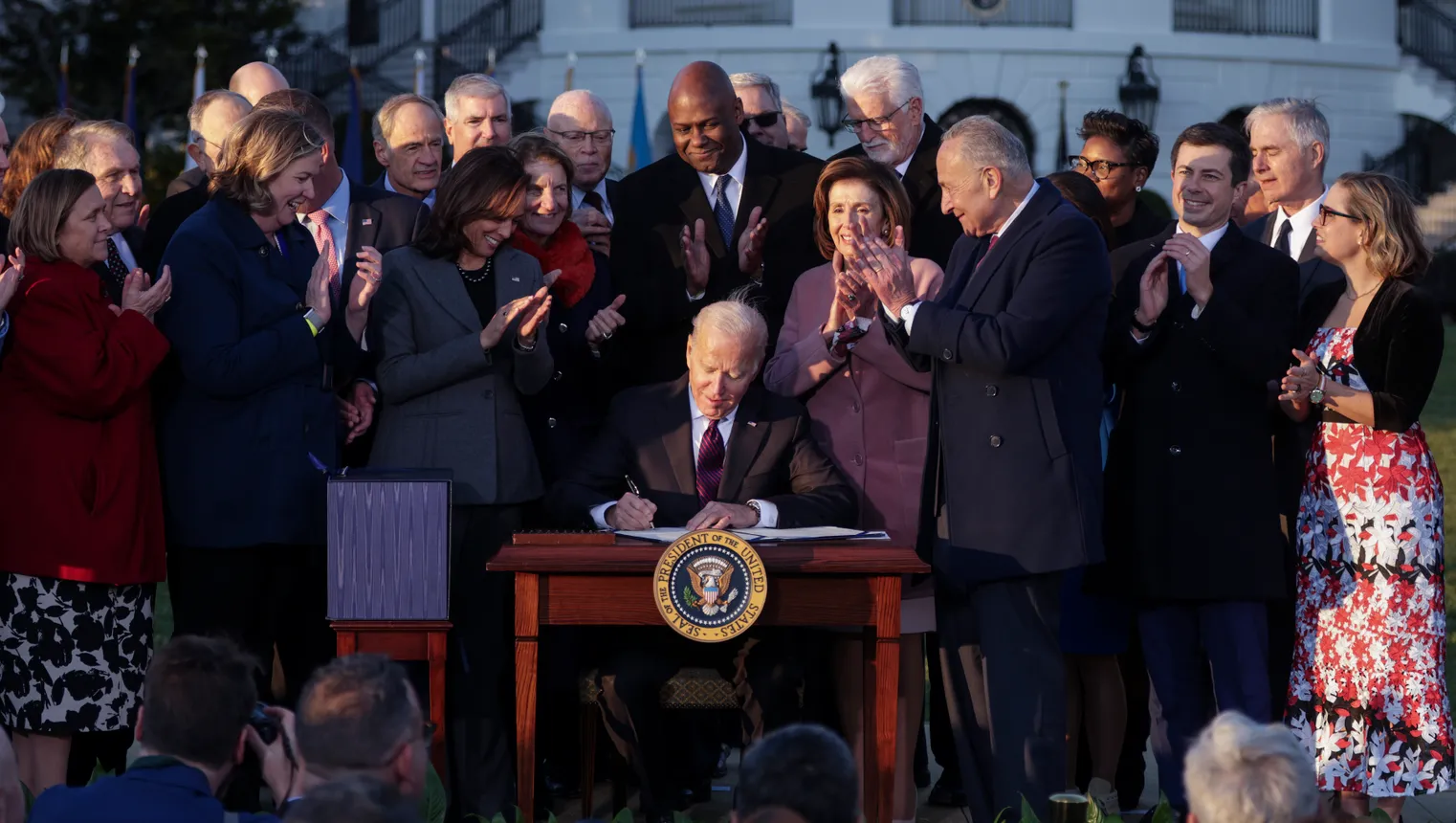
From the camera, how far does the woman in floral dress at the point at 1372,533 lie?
616 centimetres

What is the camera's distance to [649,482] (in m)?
6.29

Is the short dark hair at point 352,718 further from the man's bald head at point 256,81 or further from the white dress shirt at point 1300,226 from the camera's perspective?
the man's bald head at point 256,81

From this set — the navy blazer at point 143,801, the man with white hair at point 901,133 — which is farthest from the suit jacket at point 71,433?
the man with white hair at point 901,133

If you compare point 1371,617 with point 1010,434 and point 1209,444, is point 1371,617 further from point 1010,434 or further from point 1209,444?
point 1010,434

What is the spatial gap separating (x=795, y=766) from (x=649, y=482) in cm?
266

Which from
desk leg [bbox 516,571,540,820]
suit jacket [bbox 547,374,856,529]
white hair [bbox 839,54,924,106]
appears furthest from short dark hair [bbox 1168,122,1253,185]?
desk leg [bbox 516,571,540,820]

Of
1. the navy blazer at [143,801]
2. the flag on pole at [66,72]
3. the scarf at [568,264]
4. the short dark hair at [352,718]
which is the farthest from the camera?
the flag on pole at [66,72]

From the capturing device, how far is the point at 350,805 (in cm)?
330

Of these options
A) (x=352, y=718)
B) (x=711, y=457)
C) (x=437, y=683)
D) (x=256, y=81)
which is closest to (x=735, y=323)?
(x=711, y=457)

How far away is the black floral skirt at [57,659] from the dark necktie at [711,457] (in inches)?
71.5

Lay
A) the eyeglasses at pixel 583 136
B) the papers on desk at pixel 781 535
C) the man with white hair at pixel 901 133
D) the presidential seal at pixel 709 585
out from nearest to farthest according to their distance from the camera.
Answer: the presidential seal at pixel 709 585, the papers on desk at pixel 781 535, the man with white hair at pixel 901 133, the eyeglasses at pixel 583 136

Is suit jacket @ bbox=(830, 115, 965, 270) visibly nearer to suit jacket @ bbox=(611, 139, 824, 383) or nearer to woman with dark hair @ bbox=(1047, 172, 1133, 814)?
suit jacket @ bbox=(611, 139, 824, 383)

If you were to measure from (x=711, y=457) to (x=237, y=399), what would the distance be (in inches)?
57.5

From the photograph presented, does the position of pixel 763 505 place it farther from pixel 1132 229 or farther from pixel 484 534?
pixel 1132 229
